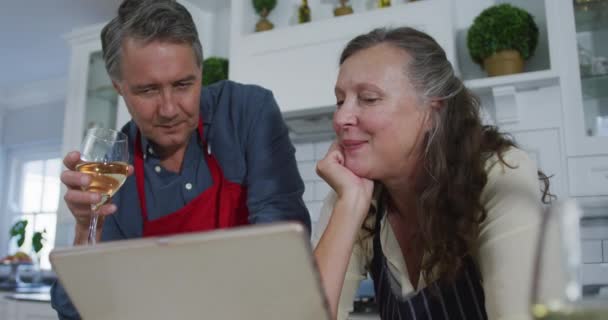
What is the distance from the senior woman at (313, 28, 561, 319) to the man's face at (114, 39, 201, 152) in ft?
1.12

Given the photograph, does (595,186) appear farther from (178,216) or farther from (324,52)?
(178,216)

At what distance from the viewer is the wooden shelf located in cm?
229

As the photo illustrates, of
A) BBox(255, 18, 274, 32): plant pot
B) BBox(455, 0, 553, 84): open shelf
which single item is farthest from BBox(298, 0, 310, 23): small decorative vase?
BBox(455, 0, 553, 84): open shelf

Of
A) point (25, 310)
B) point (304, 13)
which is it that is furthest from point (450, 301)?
point (25, 310)

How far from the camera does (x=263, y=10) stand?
2992mm

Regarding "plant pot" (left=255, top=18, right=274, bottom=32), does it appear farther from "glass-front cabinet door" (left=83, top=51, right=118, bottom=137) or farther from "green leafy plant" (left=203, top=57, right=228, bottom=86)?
"glass-front cabinet door" (left=83, top=51, right=118, bottom=137)

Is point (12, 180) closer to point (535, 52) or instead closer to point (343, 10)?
point (343, 10)

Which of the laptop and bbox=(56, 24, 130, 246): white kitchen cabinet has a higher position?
bbox=(56, 24, 130, 246): white kitchen cabinet

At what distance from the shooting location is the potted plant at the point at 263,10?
2943 millimetres

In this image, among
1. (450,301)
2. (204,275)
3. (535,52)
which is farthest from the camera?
(535,52)

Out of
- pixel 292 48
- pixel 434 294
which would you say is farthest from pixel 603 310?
pixel 292 48

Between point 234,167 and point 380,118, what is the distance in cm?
37

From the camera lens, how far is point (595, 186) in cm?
220

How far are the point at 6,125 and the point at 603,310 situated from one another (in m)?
5.74
